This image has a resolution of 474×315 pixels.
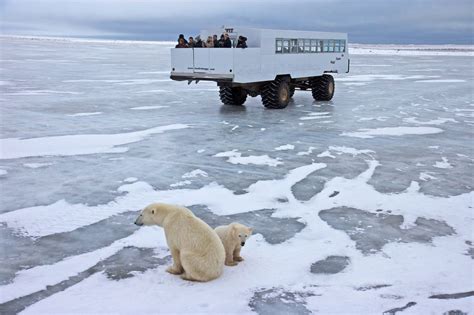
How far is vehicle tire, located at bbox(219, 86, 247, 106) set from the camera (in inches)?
579

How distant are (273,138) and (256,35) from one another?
4524 mm

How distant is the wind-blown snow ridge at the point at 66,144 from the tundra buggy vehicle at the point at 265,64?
136 inches

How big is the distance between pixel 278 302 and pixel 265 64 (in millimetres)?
10372

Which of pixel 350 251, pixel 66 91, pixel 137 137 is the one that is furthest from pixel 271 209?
pixel 66 91

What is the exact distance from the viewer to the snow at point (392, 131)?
10.5 meters

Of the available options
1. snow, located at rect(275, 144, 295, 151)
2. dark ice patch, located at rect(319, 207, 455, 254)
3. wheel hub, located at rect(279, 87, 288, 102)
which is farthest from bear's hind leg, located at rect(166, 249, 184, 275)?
wheel hub, located at rect(279, 87, 288, 102)

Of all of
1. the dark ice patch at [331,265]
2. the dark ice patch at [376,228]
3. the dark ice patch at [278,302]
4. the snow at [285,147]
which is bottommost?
the dark ice patch at [278,302]

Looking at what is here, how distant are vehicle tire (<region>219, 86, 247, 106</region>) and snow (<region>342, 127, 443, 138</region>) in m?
4.94

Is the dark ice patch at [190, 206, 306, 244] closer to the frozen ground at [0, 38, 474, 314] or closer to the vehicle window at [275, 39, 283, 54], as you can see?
the frozen ground at [0, 38, 474, 314]

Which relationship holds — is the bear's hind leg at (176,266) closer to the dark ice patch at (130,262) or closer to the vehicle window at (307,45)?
the dark ice patch at (130,262)

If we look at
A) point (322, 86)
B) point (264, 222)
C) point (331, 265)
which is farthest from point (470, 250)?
point (322, 86)

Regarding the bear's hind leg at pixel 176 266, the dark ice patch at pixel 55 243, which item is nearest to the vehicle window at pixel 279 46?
the dark ice patch at pixel 55 243

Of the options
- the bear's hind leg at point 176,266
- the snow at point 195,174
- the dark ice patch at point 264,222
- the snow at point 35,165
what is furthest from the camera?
the snow at point 35,165

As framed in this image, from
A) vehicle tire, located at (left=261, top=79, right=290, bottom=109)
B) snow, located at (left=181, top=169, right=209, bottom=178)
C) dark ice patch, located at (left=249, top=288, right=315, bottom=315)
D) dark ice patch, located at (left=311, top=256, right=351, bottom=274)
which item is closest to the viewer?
dark ice patch, located at (left=249, top=288, right=315, bottom=315)
